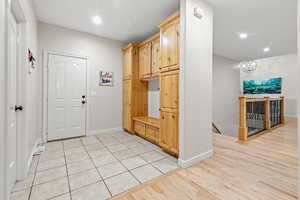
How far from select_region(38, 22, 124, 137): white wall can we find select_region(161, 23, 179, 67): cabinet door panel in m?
1.99

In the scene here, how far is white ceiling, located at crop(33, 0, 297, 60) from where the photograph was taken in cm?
253

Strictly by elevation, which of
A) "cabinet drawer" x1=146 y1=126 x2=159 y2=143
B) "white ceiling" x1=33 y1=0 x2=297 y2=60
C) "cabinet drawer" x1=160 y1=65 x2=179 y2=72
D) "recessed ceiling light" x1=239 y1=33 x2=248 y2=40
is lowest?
"cabinet drawer" x1=146 y1=126 x2=159 y2=143

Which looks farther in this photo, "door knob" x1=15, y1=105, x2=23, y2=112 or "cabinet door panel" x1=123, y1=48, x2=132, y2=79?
"cabinet door panel" x1=123, y1=48, x2=132, y2=79

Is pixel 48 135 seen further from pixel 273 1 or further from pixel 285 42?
pixel 285 42

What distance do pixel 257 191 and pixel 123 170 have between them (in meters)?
1.74

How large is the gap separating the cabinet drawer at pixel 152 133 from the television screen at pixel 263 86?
7.01 meters

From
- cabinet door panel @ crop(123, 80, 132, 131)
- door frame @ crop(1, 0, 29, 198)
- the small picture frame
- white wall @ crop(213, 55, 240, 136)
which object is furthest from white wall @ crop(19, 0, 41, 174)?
white wall @ crop(213, 55, 240, 136)

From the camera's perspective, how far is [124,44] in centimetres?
430

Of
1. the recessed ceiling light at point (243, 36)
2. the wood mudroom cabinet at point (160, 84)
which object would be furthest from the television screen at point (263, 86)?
the wood mudroom cabinet at point (160, 84)

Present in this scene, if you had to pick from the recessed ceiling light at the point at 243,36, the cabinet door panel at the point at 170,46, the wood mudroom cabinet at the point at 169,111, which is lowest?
the wood mudroom cabinet at the point at 169,111

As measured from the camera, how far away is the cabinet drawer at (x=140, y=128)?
3407mm

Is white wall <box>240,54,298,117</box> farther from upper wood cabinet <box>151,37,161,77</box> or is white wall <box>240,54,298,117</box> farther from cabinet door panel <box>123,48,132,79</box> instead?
cabinet door panel <box>123,48,132,79</box>

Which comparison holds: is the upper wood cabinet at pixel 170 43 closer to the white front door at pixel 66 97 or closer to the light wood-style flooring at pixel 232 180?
the light wood-style flooring at pixel 232 180

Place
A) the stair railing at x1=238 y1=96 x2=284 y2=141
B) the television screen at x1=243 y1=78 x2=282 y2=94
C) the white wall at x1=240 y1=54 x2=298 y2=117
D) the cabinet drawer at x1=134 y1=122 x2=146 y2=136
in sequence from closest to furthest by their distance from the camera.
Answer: the cabinet drawer at x1=134 y1=122 x2=146 y2=136 → the stair railing at x1=238 y1=96 x2=284 y2=141 → the white wall at x1=240 y1=54 x2=298 y2=117 → the television screen at x1=243 y1=78 x2=282 y2=94
